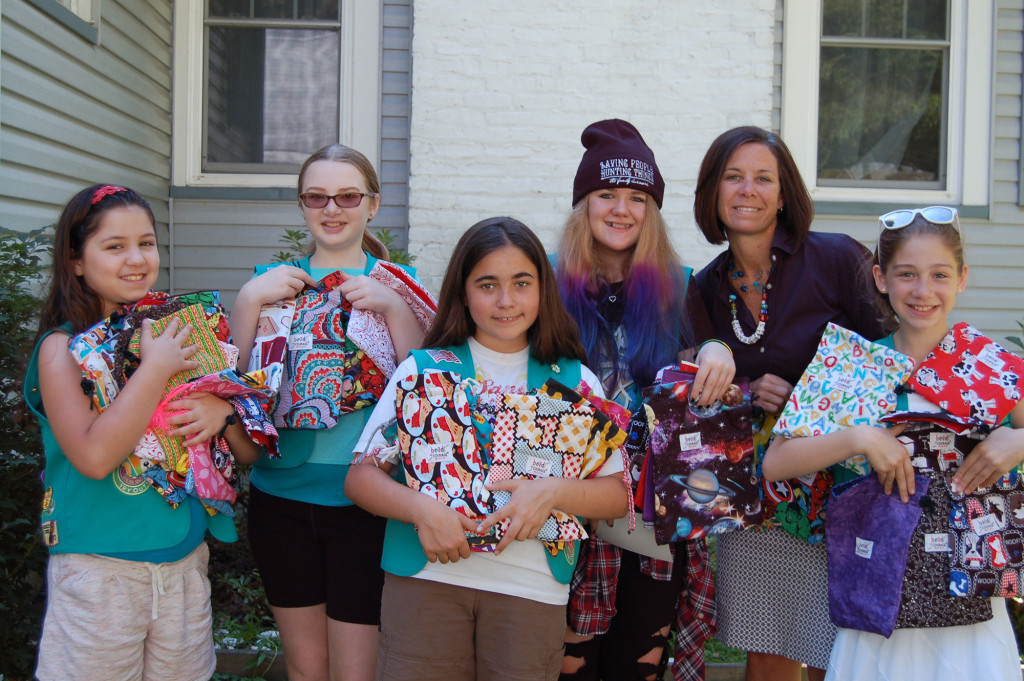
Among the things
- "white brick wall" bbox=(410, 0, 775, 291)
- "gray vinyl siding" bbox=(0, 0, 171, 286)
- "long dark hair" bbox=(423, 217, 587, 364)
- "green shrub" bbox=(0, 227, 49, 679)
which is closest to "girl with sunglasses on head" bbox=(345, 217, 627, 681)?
"long dark hair" bbox=(423, 217, 587, 364)

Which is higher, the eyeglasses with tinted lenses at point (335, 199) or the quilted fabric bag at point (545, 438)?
the eyeglasses with tinted lenses at point (335, 199)

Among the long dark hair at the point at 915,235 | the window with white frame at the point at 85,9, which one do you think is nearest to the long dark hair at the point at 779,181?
the long dark hair at the point at 915,235

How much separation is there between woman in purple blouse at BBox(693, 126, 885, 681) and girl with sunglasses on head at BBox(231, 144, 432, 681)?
106 centimetres

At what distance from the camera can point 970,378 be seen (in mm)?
2016

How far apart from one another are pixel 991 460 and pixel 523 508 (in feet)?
3.72

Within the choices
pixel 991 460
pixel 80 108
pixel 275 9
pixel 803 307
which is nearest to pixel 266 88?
pixel 275 9

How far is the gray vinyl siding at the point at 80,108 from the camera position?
3738 millimetres

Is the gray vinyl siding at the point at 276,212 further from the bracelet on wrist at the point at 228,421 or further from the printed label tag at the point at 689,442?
the printed label tag at the point at 689,442

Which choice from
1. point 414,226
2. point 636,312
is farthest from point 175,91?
point 636,312

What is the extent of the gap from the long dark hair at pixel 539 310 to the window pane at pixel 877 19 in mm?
4244

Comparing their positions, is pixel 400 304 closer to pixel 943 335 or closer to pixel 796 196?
pixel 796 196

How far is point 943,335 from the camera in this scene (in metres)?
2.15

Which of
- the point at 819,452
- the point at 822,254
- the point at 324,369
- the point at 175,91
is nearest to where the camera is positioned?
the point at 819,452

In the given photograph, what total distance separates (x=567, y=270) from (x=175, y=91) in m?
3.90
